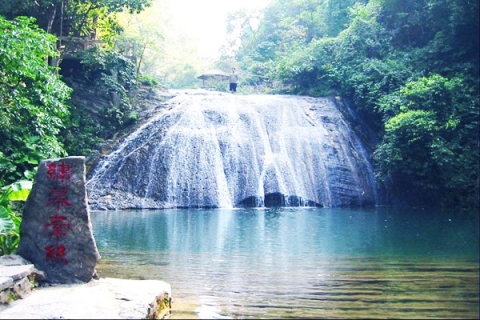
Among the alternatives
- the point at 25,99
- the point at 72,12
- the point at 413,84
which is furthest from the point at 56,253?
the point at 72,12

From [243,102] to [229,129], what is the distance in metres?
1.92

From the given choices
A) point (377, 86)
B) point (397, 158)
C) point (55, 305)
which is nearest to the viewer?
point (55, 305)

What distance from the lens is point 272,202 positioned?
17.7m

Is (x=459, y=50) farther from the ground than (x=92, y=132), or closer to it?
farther from the ground

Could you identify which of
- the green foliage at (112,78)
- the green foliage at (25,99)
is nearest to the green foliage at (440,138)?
the green foliage at (112,78)

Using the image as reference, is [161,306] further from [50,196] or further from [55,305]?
[50,196]

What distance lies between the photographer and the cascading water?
17.4 metres

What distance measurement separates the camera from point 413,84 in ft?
53.8

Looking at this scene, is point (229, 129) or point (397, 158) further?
point (229, 129)

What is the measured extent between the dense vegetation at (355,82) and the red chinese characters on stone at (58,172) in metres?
3.97

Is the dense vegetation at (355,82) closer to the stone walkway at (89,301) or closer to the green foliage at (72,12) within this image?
the green foliage at (72,12)

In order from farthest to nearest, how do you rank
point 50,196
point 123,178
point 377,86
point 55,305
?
point 377,86
point 123,178
point 50,196
point 55,305

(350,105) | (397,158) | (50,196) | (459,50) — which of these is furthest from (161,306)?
(350,105)

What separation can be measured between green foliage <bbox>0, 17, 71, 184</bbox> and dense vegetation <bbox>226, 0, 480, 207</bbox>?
962cm
